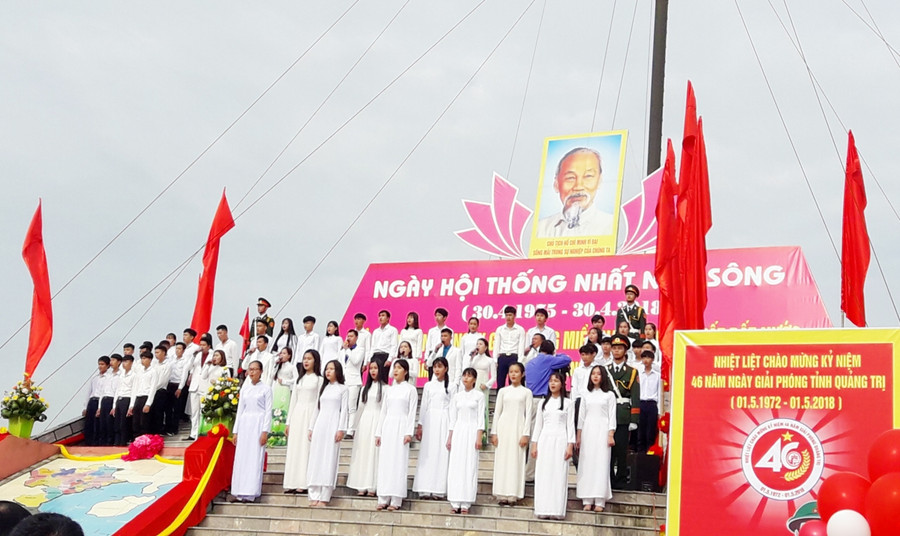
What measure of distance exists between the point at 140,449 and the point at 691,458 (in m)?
6.94

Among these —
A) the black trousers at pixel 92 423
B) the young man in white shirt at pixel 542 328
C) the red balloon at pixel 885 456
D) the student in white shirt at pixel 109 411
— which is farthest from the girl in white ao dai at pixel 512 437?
the black trousers at pixel 92 423

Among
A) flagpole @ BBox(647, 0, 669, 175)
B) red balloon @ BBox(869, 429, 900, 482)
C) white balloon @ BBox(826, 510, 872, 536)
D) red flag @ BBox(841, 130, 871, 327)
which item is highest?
flagpole @ BBox(647, 0, 669, 175)

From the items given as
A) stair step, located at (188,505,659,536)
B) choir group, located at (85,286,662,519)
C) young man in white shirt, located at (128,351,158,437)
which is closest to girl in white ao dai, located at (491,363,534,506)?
choir group, located at (85,286,662,519)

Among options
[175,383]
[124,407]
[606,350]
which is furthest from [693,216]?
[124,407]

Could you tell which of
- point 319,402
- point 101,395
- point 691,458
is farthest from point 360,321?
point 691,458

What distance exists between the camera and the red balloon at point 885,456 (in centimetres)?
512

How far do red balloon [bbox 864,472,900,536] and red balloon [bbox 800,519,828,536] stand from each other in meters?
0.42

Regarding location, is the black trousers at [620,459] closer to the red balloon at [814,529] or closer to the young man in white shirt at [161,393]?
the red balloon at [814,529]

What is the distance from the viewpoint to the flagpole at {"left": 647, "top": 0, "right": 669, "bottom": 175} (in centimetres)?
1634

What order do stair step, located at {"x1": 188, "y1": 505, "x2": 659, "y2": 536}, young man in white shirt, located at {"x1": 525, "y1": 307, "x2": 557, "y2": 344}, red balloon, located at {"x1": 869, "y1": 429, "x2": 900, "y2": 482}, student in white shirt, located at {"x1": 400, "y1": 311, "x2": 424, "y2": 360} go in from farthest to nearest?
student in white shirt, located at {"x1": 400, "y1": 311, "x2": 424, "y2": 360} < young man in white shirt, located at {"x1": 525, "y1": 307, "x2": 557, "y2": 344} < stair step, located at {"x1": 188, "y1": 505, "x2": 659, "y2": 536} < red balloon, located at {"x1": 869, "y1": 429, "x2": 900, "y2": 482}

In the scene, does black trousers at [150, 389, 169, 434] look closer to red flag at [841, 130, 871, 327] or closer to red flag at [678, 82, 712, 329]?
red flag at [678, 82, 712, 329]

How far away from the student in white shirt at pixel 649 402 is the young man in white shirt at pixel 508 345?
1946 millimetres

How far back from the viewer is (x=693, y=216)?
9.14 metres

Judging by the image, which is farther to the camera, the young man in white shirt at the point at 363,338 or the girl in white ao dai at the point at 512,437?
the young man in white shirt at the point at 363,338
